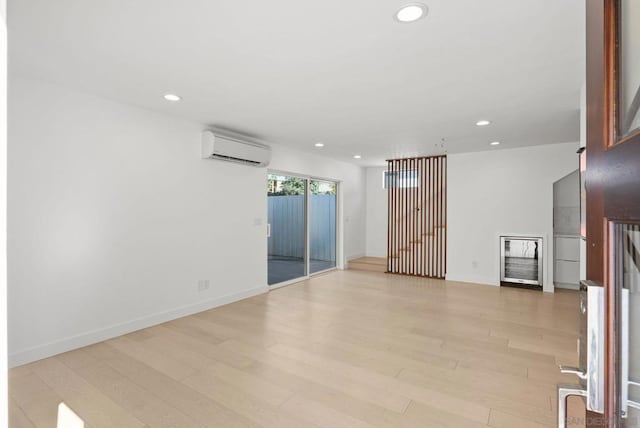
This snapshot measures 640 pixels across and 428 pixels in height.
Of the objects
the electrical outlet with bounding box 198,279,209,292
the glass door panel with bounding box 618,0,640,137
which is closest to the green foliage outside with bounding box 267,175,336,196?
the electrical outlet with bounding box 198,279,209,292

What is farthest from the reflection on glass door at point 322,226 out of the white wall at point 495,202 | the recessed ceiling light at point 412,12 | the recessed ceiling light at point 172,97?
the recessed ceiling light at point 412,12

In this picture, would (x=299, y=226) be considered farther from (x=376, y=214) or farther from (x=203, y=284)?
(x=376, y=214)

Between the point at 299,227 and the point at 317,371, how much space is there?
12.0 ft

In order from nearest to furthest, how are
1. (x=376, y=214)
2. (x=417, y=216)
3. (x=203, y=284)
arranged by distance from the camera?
1. (x=203, y=284)
2. (x=417, y=216)
3. (x=376, y=214)

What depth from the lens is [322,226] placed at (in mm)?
6859

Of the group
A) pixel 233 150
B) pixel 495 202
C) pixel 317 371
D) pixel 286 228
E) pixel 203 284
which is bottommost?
pixel 317 371

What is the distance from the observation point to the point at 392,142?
204 inches

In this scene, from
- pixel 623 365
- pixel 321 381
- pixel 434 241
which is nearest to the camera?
pixel 623 365

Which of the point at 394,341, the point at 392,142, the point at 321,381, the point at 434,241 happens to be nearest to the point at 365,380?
the point at 321,381

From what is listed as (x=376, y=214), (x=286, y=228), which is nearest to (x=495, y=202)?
(x=376, y=214)

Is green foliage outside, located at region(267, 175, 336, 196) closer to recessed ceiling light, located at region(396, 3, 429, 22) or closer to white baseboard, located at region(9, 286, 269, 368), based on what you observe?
white baseboard, located at region(9, 286, 269, 368)

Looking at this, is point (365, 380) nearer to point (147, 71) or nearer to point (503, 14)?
point (503, 14)

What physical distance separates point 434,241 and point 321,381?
15.8ft

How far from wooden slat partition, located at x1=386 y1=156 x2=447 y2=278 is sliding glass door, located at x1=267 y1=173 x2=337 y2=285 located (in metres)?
1.36
